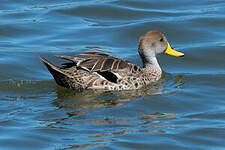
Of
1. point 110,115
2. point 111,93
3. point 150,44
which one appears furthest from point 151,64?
point 110,115

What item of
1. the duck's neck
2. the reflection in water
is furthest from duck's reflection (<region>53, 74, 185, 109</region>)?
the duck's neck

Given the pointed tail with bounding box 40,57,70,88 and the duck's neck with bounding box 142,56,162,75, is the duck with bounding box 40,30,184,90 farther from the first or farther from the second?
the duck's neck with bounding box 142,56,162,75

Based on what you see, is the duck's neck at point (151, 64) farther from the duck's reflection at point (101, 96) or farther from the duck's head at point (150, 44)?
the duck's reflection at point (101, 96)

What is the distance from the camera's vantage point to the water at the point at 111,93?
7.20 meters

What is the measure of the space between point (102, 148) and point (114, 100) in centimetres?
204

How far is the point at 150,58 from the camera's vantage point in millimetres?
10094

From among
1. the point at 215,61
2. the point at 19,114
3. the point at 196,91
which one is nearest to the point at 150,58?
the point at 196,91

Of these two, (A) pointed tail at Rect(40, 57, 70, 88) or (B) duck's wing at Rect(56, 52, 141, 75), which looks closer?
(A) pointed tail at Rect(40, 57, 70, 88)

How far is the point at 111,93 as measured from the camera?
9.16 meters

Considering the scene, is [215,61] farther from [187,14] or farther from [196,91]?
[187,14]

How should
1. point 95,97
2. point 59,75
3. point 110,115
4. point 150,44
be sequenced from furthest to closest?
1. point 150,44
2. point 59,75
3. point 95,97
4. point 110,115

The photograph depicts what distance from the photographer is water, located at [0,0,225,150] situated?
720 centimetres

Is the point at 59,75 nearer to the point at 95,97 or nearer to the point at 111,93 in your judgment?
the point at 95,97

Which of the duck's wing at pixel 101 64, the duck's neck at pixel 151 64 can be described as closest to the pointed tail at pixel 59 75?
the duck's wing at pixel 101 64
